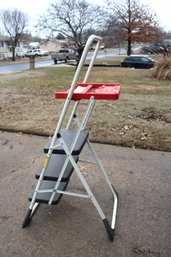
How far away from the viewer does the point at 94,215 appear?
7.87 ft

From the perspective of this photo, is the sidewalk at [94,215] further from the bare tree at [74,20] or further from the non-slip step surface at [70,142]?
the bare tree at [74,20]

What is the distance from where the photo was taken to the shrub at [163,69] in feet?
40.4

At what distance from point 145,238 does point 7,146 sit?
2674 mm

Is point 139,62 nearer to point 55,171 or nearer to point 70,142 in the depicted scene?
point 70,142

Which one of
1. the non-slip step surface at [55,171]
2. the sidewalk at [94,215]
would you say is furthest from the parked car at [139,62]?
the non-slip step surface at [55,171]

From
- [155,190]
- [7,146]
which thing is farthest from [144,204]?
[7,146]

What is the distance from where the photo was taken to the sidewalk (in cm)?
202

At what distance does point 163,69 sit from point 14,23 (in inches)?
1718

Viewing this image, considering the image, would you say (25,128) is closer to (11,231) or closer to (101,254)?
(11,231)

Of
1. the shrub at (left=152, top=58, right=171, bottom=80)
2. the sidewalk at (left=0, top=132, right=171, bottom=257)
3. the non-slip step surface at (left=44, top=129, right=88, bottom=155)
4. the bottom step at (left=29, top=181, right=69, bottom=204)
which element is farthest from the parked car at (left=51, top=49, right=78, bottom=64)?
the bottom step at (left=29, top=181, right=69, bottom=204)

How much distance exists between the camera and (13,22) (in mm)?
49031

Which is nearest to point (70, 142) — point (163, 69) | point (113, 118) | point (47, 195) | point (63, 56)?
point (47, 195)

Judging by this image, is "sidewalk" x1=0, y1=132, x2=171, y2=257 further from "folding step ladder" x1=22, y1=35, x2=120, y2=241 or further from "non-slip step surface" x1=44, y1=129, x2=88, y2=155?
"non-slip step surface" x1=44, y1=129, x2=88, y2=155

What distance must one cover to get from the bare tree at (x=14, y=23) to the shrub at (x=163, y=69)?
40.5m
